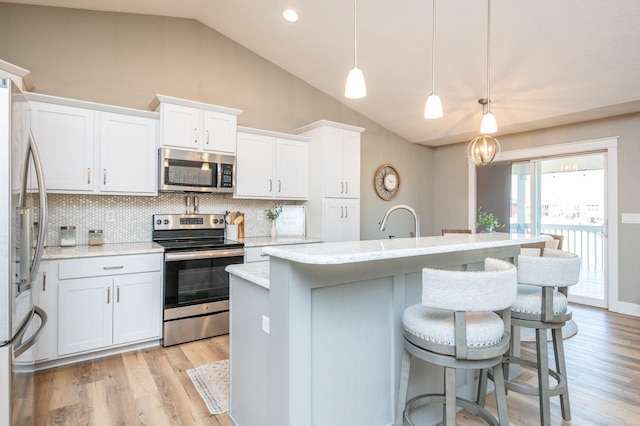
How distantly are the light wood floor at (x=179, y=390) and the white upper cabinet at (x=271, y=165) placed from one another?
1819 millimetres

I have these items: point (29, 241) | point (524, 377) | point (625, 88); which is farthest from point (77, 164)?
point (625, 88)

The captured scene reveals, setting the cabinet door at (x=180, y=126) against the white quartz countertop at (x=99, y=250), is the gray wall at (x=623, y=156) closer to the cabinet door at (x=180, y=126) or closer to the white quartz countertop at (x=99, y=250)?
the cabinet door at (x=180, y=126)

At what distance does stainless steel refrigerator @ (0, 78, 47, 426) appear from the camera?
144 centimetres

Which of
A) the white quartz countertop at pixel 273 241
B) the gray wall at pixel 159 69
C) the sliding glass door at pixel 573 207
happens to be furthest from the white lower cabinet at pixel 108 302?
the sliding glass door at pixel 573 207

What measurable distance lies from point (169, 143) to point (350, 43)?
88.8 inches

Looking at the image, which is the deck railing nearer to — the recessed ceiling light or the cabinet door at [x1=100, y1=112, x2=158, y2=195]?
the recessed ceiling light

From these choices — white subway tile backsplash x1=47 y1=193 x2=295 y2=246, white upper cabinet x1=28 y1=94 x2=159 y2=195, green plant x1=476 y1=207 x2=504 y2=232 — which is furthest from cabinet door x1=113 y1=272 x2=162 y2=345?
green plant x1=476 y1=207 x2=504 y2=232

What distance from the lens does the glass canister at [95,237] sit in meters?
3.27

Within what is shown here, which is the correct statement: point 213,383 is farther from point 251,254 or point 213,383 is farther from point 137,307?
point 251,254

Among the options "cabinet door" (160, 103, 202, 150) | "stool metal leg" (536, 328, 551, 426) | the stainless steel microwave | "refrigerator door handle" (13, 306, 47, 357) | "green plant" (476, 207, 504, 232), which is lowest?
"stool metal leg" (536, 328, 551, 426)

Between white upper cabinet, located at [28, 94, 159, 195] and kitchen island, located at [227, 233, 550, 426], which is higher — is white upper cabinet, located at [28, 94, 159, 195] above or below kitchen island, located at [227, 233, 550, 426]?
above

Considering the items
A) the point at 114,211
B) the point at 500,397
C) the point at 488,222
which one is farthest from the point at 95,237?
the point at 488,222

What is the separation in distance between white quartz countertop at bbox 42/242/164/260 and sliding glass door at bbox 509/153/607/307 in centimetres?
493

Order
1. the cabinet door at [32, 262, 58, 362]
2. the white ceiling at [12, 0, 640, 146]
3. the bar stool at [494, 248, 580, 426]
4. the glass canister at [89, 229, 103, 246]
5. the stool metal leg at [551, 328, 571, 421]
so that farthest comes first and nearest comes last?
the glass canister at [89, 229, 103, 246] < the white ceiling at [12, 0, 640, 146] < the cabinet door at [32, 262, 58, 362] < the stool metal leg at [551, 328, 571, 421] < the bar stool at [494, 248, 580, 426]
